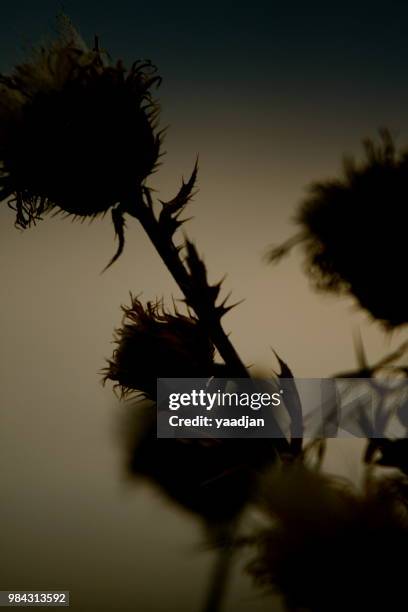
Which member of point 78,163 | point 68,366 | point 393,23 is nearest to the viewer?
point 78,163

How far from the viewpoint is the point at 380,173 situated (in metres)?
0.33

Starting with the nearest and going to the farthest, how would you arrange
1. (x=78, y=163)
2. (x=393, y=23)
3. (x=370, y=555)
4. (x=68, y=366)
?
(x=370, y=555)
(x=78, y=163)
(x=393, y=23)
(x=68, y=366)

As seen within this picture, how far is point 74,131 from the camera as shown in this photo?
34 centimetres

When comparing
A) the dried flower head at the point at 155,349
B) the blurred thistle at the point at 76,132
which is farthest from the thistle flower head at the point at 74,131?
the dried flower head at the point at 155,349

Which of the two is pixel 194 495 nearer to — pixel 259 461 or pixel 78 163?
pixel 259 461

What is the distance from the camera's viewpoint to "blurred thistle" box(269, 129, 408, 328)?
31 cm

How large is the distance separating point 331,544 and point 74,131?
1.00ft

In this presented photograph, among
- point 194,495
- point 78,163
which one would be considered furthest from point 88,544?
point 78,163

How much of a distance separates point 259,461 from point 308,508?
8cm

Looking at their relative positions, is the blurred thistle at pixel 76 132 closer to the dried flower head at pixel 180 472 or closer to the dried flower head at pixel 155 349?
the dried flower head at pixel 155 349

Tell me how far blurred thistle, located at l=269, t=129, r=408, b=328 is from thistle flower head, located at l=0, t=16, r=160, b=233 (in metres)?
0.14

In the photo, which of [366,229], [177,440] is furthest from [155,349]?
[366,229]

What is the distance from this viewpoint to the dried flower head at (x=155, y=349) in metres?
0.37

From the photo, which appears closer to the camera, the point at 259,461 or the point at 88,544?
the point at 259,461
